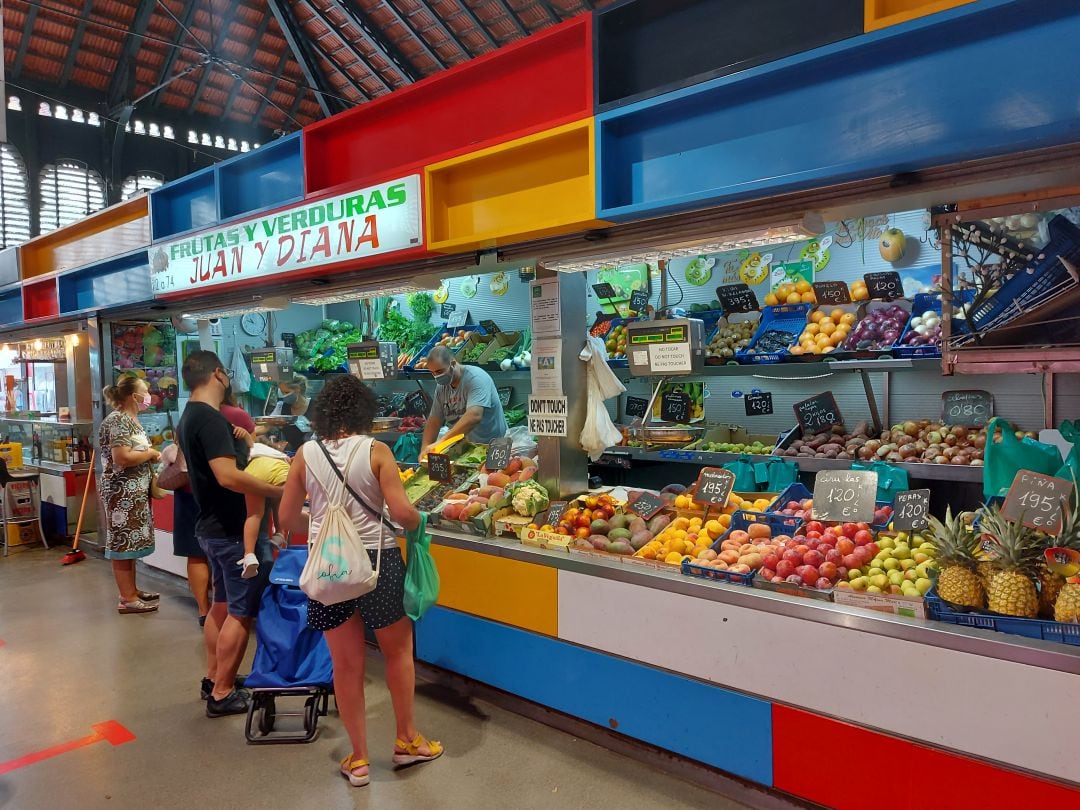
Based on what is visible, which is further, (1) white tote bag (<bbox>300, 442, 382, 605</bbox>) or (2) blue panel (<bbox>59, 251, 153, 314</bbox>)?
(2) blue panel (<bbox>59, 251, 153, 314</bbox>)

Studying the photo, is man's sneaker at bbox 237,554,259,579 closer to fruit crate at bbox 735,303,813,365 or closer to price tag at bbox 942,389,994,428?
fruit crate at bbox 735,303,813,365

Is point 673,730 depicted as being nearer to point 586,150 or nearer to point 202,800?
point 202,800

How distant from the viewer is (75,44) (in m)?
13.8

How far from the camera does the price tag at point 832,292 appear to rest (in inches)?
232

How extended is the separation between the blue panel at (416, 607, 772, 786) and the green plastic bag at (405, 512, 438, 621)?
2.50 ft

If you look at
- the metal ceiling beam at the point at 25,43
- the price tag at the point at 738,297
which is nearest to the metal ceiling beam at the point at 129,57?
the metal ceiling beam at the point at 25,43

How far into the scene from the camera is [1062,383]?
17.3 feet

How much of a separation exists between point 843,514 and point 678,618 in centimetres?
92

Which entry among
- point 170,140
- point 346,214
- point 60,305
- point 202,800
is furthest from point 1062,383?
point 170,140

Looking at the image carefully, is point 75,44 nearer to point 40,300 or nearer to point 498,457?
point 40,300

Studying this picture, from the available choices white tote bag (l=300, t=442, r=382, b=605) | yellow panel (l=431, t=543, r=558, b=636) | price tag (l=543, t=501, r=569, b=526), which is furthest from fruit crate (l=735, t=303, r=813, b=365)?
white tote bag (l=300, t=442, r=382, b=605)

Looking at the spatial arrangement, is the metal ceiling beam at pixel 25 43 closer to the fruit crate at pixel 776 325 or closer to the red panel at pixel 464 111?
the red panel at pixel 464 111

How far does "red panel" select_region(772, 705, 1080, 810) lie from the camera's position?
2531 millimetres

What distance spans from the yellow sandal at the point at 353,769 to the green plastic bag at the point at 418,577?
68 cm
